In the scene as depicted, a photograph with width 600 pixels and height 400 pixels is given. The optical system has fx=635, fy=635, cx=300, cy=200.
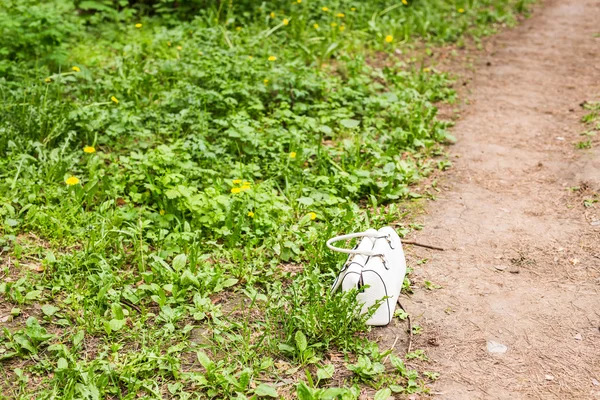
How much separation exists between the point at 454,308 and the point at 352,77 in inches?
132

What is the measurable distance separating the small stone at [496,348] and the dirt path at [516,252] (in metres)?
0.03

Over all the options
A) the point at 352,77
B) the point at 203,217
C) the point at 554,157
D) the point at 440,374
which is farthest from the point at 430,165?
the point at 440,374

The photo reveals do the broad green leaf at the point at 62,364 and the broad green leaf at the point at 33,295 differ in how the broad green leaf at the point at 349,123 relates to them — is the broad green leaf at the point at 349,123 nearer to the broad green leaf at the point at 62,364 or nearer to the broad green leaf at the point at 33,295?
the broad green leaf at the point at 33,295

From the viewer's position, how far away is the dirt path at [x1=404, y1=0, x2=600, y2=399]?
10.9 feet

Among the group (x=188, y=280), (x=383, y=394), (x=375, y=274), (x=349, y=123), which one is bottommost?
(x=188, y=280)

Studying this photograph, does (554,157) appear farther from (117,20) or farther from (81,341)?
(117,20)

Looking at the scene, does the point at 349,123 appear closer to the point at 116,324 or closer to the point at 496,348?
the point at 496,348

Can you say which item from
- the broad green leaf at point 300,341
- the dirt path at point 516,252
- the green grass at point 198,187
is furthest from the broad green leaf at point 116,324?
the dirt path at point 516,252

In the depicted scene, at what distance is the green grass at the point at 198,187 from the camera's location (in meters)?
3.34

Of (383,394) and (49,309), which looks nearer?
(383,394)

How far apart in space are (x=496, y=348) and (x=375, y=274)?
0.76 meters

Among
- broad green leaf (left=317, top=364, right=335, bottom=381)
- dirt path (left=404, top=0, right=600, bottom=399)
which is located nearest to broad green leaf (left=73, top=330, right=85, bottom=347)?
broad green leaf (left=317, top=364, right=335, bottom=381)

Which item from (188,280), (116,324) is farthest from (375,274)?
(116,324)

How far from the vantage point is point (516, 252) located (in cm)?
427
